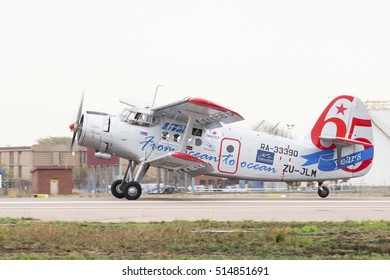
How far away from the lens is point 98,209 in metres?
22.3

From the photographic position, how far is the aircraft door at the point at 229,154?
99.9 ft

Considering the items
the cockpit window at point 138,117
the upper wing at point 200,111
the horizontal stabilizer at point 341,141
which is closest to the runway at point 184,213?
the upper wing at point 200,111

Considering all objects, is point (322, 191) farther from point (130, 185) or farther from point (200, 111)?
point (130, 185)

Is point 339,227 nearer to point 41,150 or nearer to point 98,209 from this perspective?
point 98,209

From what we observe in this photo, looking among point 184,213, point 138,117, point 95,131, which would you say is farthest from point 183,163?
point 184,213

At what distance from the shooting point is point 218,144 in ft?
99.3

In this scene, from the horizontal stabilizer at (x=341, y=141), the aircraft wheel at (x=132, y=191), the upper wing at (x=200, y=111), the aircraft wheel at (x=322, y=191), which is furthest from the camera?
the aircraft wheel at (x=322, y=191)

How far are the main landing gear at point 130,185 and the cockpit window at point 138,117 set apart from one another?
1.62 metres

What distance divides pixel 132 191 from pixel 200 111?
13.0ft

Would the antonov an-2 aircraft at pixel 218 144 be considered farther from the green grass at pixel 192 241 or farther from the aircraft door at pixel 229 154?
the green grass at pixel 192 241

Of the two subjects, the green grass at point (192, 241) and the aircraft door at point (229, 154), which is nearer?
the green grass at point (192, 241)
